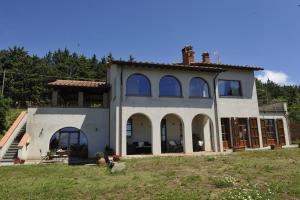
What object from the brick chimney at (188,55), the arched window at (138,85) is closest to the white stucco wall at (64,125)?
the arched window at (138,85)

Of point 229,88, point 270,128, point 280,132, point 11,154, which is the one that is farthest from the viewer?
point 280,132

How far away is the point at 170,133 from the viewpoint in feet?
72.4

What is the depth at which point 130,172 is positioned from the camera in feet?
41.0

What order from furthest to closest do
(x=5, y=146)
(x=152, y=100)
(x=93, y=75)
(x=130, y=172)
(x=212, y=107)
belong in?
(x=93, y=75) → (x=212, y=107) → (x=152, y=100) → (x=5, y=146) → (x=130, y=172)

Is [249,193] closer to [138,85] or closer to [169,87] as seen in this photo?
[138,85]

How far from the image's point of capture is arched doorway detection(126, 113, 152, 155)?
20.7 meters

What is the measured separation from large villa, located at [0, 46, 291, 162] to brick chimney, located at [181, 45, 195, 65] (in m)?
2.67

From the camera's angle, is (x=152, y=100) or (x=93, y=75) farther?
(x=93, y=75)

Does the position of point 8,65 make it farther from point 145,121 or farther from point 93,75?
point 145,121

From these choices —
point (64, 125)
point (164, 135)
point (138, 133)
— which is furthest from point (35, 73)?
point (164, 135)

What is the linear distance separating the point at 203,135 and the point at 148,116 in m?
5.98

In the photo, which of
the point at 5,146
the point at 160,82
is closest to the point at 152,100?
the point at 160,82

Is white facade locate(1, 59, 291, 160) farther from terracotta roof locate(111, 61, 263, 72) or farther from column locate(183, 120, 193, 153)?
terracotta roof locate(111, 61, 263, 72)

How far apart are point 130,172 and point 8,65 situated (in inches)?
2082
